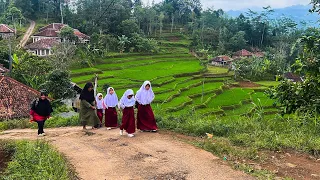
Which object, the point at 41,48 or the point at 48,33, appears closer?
the point at 41,48

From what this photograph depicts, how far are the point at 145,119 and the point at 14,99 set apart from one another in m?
11.3

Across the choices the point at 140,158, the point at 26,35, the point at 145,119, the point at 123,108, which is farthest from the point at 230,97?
the point at 26,35

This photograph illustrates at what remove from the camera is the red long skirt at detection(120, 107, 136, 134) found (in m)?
7.49

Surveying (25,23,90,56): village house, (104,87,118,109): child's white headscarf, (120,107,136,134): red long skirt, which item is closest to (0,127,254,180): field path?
(120,107,136,134): red long skirt

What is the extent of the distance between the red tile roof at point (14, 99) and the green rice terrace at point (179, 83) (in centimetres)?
781

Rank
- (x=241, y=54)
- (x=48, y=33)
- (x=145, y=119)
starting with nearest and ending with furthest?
(x=145, y=119) → (x=48, y=33) → (x=241, y=54)

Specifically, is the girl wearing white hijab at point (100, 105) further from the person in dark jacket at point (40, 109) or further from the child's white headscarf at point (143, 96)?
the child's white headscarf at point (143, 96)

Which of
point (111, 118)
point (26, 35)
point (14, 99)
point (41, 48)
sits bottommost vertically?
point (14, 99)

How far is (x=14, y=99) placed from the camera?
16.8m

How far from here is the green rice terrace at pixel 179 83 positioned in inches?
985

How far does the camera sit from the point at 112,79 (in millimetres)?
30578

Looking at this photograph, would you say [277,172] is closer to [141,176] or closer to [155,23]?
[141,176]

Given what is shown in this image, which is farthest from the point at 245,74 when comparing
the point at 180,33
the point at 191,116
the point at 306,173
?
the point at 306,173

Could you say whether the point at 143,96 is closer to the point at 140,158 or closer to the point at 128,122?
the point at 128,122
